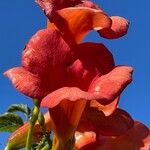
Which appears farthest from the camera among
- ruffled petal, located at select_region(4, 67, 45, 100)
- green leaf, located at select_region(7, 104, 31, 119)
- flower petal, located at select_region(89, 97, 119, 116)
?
green leaf, located at select_region(7, 104, 31, 119)

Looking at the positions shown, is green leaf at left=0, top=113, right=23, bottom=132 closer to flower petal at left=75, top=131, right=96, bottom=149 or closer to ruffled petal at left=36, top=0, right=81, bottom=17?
flower petal at left=75, top=131, right=96, bottom=149

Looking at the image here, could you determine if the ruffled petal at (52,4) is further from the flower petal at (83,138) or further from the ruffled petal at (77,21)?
the flower petal at (83,138)

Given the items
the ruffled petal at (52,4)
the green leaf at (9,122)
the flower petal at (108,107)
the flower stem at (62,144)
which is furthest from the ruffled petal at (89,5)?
the green leaf at (9,122)

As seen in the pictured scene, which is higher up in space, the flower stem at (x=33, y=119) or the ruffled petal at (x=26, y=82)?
the ruffled petal at (x=26, y=82)

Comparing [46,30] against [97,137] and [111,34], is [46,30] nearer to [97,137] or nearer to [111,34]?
[111,34]

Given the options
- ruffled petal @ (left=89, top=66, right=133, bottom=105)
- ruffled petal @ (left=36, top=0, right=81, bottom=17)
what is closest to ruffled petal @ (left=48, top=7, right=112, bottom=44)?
ruffled petal @ (left=36, top=0, right=81, bottom=17)

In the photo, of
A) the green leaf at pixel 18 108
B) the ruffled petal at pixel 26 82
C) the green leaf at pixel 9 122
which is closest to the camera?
the ruffled petal at pixel 26 82
